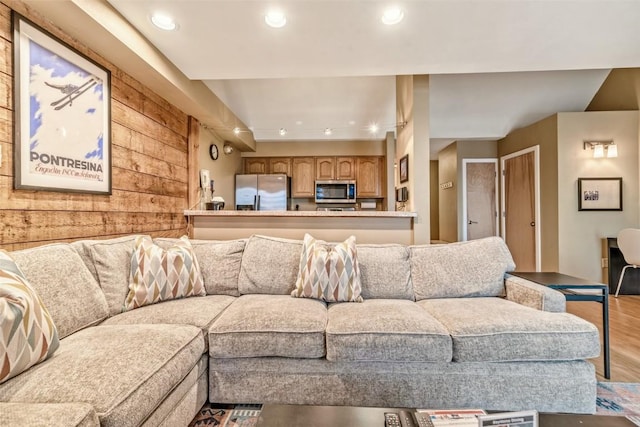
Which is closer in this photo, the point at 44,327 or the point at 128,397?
the point at 128,397

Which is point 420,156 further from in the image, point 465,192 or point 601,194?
point 465,192

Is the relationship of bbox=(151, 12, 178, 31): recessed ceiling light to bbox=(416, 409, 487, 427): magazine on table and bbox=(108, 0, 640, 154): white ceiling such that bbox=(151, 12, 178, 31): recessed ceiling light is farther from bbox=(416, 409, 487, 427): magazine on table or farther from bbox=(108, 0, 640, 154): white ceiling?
bbox=(416, 409, 487, 427): magazine on table

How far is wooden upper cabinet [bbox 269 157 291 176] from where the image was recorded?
5.62 meters

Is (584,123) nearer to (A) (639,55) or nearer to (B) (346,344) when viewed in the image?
(A) (639,55)

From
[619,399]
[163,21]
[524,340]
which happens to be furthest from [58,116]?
[619,399]

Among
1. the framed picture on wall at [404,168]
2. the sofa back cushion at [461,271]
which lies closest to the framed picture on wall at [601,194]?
the framed picture on wall at [404,168]

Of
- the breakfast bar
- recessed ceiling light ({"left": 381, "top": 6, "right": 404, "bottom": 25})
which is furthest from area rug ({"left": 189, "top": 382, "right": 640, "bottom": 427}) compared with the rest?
recessed ceiling light ({"left": 381, "top": 6, "right": 404, "bottom": 25})

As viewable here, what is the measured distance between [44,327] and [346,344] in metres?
1.28

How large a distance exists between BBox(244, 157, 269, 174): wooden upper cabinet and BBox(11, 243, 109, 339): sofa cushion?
4179 millimetres

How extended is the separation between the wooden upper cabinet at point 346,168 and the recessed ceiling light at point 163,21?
150 inches

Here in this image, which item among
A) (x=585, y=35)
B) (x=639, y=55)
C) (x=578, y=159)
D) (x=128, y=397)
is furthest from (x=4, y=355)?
(x=578, y=159)

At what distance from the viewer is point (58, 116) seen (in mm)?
1760

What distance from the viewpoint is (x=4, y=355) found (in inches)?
38.0

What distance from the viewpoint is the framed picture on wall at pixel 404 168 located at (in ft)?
10.5
